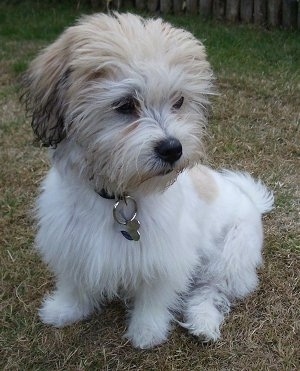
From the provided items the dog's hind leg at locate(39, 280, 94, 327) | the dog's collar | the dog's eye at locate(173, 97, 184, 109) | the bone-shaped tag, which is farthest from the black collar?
the dog's hind leg at locate(39, 280, 94, 327)

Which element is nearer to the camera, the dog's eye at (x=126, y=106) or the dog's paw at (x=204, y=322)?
the dog's eye at (x=126, y=106)

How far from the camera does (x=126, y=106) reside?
198 cm

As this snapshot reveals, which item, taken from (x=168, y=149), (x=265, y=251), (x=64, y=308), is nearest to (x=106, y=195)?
(x=168, y=149)

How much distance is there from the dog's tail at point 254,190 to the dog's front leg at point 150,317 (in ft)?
2.58

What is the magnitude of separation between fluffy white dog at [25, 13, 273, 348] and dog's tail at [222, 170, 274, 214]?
0.09ft

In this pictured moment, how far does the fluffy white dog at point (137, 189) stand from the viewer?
1.95 metres

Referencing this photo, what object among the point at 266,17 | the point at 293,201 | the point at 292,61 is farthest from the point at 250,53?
the point at 293,201

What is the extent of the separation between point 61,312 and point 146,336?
1.35ft

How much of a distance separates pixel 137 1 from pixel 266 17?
1546 mm

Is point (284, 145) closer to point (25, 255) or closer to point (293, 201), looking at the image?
point (293, 201)

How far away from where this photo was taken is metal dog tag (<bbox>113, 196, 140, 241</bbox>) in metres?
2.29

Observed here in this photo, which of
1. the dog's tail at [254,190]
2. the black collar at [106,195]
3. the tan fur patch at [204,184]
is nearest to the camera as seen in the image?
the black collar at [106,195]

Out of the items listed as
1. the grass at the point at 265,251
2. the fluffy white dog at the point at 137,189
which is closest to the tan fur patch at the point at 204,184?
the fluffy white dog at the point at 137,189

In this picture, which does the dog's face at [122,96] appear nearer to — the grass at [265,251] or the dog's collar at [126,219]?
the dog's collar at [126,219]
